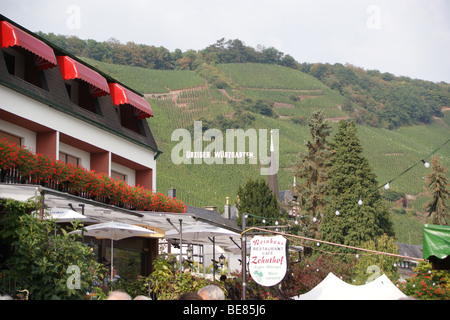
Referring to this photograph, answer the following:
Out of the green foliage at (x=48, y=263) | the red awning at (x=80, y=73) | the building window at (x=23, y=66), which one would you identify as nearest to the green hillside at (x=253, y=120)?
the red awning at (x=80, y=73)

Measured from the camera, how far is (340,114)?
473 ft

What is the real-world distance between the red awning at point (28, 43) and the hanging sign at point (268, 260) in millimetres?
11153

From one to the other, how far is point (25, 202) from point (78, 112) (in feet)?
28.9

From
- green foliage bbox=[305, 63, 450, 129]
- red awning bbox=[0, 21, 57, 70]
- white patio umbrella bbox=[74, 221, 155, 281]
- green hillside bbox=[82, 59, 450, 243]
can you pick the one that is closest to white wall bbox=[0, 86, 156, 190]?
red awning bbox=[0, 21, 57, 70]

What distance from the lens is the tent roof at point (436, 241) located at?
8992mm

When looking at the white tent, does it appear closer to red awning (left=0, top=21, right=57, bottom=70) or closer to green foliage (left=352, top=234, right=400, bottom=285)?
red awning (left=0, top=21, right=57, bottom=70)

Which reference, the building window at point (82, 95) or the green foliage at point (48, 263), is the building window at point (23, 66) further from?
the green foliage at point (48, 263)

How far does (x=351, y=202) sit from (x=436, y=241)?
38.6 m

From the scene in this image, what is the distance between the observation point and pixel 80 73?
72.2 ft

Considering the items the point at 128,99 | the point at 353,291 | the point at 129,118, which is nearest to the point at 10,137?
the point at 128,99

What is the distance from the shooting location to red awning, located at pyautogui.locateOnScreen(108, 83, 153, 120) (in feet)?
82.8

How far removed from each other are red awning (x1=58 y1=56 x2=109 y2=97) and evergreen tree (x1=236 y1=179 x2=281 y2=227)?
31776 millimetres

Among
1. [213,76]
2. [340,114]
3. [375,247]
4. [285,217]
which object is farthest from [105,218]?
[213,76]
